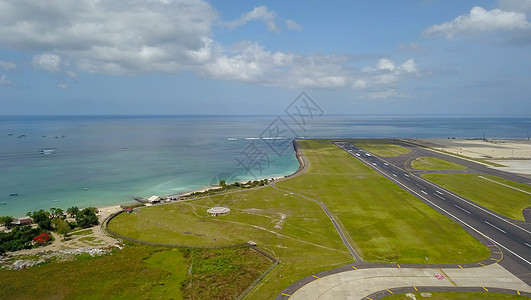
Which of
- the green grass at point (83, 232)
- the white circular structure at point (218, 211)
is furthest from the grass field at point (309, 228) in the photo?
the green grass at point (83, 232)

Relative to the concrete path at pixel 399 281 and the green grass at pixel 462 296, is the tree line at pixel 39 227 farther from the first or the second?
the green grass at pixel 462 296

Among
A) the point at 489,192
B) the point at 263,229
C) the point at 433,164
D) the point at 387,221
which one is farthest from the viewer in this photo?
the point at 433,164

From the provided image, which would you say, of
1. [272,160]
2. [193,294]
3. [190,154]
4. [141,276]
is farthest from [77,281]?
[190,154]

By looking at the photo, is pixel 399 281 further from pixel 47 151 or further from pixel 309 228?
pixel 47 151

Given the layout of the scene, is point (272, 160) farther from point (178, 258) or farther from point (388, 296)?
point (388, 296)

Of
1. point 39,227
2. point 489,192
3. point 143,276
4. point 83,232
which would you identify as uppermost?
point 489,192

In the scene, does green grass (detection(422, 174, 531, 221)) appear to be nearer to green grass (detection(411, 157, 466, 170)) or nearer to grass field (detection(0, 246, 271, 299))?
green grass (detection(411, 157, 466, 170))

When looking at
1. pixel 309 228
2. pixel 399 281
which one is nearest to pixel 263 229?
pixel 309 228
